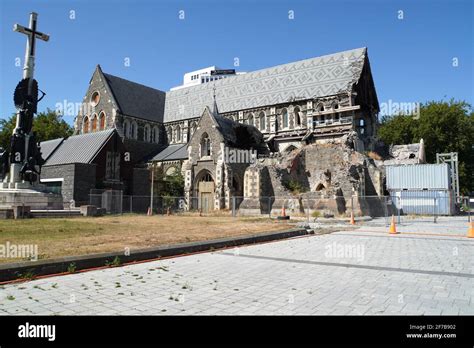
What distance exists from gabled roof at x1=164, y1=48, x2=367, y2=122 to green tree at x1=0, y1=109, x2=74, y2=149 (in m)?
16.6

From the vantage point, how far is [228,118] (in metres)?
43.2

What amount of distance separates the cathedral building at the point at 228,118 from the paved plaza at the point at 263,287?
79.4 ft

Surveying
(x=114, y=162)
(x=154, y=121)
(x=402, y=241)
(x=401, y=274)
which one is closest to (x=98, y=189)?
(x=114, y=162)

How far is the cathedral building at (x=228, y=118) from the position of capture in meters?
36.0

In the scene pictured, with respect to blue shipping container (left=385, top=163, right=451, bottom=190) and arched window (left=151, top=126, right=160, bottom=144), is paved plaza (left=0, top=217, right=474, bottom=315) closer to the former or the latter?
blue shipping container (left=385, top=163, right=451, bottom=190)

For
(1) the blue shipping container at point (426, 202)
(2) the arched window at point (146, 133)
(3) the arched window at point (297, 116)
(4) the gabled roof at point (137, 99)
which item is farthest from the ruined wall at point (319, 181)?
(4) the gabled roof at point (137, 99)

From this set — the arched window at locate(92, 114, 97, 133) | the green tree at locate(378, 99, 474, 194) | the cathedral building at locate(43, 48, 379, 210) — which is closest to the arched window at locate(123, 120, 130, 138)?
the cathedral building at locate(43, 48, 379, 210)

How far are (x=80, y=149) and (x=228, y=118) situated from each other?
17.0 meters

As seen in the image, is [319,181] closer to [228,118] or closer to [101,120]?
[228,118]

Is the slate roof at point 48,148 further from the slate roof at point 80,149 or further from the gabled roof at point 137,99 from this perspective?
the gabled roof at point 137,99

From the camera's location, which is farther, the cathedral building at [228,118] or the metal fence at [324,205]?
the cathedral building at [228,118]
